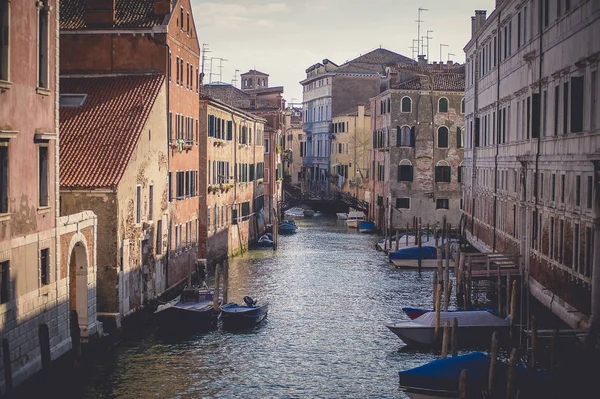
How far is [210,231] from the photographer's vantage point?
37812 millimetres

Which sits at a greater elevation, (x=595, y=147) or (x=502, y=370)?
(x=595, y=147)

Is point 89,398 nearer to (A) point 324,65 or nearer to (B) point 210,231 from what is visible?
(B) point 210,231

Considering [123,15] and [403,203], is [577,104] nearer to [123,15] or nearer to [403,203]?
[123,15]

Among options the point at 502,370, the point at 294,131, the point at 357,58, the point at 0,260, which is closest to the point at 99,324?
the point at 0,260

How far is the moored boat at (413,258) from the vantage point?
40875 mm

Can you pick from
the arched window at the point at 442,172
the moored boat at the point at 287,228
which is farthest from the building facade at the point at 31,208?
the arched window at the point at 442,172

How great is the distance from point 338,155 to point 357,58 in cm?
1039

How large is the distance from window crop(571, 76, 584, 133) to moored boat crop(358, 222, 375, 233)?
37701mm

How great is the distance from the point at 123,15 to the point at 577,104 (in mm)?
14975

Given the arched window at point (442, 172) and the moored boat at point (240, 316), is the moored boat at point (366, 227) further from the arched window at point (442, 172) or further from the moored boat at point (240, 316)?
the moored boat at point (240, 316)

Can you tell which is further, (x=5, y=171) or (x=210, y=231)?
(x=210, y=231)

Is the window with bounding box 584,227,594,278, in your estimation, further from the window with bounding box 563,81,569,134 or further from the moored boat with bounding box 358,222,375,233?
the moored boat with bounding box 358,222,375,233

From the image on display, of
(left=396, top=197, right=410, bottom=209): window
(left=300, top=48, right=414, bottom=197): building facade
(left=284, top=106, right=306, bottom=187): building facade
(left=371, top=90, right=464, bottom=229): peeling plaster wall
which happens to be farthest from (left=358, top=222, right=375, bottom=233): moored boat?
(left=284, top=106, right=306, bottom=187): building facade

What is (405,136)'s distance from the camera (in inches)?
2218
